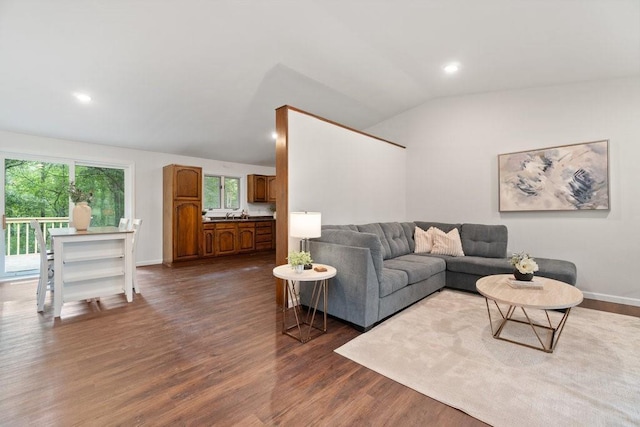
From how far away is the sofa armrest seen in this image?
2533 millimetres

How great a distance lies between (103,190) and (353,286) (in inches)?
202

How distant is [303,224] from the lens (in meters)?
2.69

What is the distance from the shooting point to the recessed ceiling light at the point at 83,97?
11.5ft

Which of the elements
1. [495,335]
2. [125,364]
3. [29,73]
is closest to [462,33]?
[495,335]

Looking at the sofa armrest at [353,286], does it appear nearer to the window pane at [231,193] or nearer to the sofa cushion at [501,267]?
the sofa cushion at [501,267]

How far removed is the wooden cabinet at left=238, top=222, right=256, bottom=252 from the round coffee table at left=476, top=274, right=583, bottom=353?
5.33m

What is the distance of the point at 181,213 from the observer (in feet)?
18.4

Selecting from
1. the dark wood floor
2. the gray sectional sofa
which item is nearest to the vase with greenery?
the dark wood floor

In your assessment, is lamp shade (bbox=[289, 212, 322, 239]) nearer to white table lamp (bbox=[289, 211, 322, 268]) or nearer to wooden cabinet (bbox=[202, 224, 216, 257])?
white table lamp (bbox=[289, 211, 322, 268])

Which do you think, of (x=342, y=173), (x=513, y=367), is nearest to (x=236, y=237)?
(x=342, y=173)

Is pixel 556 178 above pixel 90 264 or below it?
above

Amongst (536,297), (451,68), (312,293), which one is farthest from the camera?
(451,68)

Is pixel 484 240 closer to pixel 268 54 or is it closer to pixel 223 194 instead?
pixel 268 54

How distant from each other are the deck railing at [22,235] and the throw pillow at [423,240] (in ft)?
19.0
